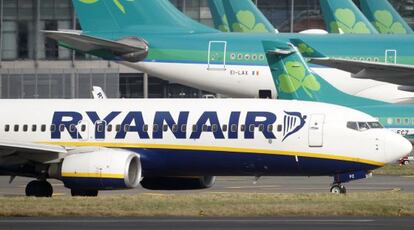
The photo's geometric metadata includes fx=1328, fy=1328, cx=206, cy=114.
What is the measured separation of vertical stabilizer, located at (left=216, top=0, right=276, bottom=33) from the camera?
6412cm

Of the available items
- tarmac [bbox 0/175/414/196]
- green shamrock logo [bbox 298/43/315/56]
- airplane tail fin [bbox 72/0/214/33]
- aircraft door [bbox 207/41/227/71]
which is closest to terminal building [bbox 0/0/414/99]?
airplane tail fin [bbox 72/0/214/33]

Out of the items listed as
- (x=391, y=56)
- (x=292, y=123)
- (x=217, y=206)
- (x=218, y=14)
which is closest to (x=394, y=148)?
(x=292, y=123)

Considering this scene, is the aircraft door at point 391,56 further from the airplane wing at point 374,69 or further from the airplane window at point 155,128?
the airplane window at point 155,128

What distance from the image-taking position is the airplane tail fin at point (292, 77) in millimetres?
45562

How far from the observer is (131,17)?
181 feet

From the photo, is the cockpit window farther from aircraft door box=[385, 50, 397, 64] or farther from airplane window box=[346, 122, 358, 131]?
aircraft door box=[385, 50, 397, 64]

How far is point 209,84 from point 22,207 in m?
31.1

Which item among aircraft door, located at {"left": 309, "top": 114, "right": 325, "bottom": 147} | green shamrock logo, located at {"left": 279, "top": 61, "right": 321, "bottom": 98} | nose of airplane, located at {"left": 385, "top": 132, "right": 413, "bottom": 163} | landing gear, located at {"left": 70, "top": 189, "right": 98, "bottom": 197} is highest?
green shamrock logo, located at {"left": 279, "top": 61, "right": 321, "bottom": 98}

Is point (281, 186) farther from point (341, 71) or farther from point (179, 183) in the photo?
point (341, 71)

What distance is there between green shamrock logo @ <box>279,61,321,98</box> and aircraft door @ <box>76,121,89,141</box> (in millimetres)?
13766

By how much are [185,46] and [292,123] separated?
24.3 meters

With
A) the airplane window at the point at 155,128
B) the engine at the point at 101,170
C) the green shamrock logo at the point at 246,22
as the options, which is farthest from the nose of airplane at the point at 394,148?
the green shamrock logo at the point at 246,22

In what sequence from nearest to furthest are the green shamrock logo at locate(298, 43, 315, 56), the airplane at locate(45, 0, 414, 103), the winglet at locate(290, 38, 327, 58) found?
the winglet at locate(290, 38, 327, 58) → the green shamrock logo at locate(298, 43, 315, 56) → the airplane at locate(45, 0, 414, 103)

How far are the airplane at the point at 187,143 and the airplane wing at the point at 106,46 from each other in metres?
18.7
